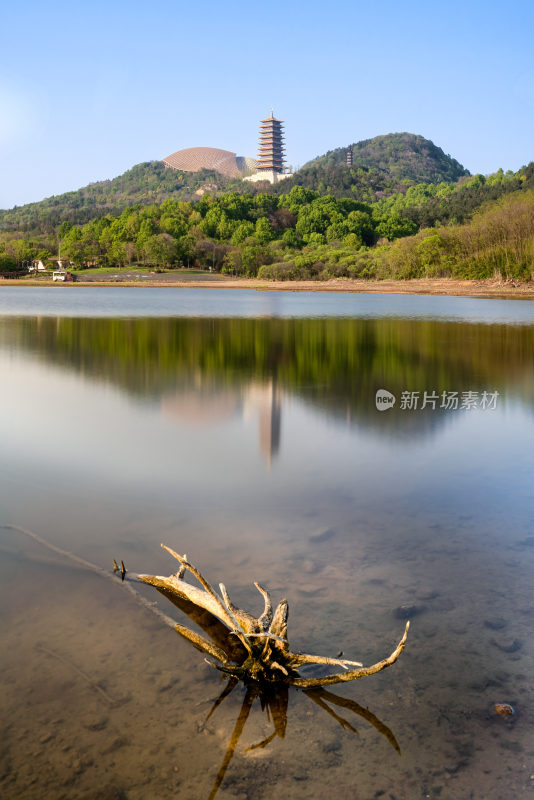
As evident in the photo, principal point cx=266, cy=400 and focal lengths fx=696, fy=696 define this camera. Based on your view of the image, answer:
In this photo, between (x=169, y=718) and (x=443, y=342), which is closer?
(x=169, y=718)

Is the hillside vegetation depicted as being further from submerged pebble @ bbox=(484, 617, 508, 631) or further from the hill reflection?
submerged pebble @ bbox=(484, 617, 508, 631)

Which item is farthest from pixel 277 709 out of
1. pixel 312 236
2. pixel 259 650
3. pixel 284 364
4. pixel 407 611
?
pixel 312 236

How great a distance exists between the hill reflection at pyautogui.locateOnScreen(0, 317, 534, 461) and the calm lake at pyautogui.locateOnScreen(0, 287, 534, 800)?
6.2 inches

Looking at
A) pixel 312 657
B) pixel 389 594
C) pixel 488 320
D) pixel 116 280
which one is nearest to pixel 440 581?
pixel 389 594

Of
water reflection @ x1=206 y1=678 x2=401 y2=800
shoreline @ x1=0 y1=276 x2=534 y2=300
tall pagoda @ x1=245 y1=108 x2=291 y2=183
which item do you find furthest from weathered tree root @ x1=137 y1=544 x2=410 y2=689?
tall pagoda @ x1=245 y1=108 x2=291 y2=183

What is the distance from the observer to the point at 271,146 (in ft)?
637

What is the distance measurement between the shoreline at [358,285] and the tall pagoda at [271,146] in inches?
4445

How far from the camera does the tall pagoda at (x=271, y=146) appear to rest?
193375 millimetres

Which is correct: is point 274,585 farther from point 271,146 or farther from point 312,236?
point 271,146

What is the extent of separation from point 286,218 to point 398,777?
129508 mm

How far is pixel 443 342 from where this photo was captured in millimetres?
19109

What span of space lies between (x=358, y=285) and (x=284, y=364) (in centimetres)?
5788

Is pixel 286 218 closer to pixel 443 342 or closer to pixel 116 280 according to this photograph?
pixel 116 280

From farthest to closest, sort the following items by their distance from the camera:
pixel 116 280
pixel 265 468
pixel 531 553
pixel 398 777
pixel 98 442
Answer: pixel 116 280 → pixel 98 442 → pixel 265 468 → pixel 531 553 → pixel 398 777
